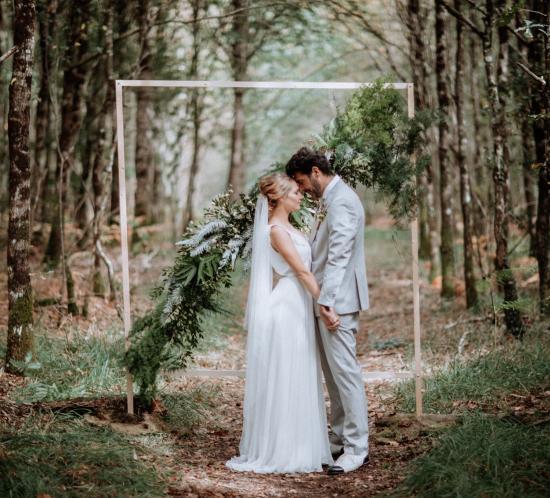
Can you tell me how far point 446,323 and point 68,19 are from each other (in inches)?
306

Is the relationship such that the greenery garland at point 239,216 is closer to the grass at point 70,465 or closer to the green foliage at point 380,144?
the green foliage at point 380,144

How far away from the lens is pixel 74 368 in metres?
6.95

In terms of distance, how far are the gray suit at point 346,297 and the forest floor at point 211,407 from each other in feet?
1.19

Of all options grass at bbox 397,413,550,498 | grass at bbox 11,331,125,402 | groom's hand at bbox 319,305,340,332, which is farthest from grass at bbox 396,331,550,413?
grass at bbox 11,331,125,402

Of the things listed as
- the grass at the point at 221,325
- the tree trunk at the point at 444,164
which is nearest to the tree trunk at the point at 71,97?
the grass at the point at 221,325

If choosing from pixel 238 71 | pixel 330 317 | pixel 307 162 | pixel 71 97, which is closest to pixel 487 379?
pixel 330 317

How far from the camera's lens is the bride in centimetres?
527

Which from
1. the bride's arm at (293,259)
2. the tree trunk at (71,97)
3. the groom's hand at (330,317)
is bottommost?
the groom's hand at (330,317)

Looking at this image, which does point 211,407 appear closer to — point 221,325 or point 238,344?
point 238,344

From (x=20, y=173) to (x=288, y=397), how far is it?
3.27 metres

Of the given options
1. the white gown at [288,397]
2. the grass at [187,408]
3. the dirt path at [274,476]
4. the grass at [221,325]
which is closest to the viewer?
the dirt path at [274,476]

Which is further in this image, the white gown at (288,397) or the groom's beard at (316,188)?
the groom's beard at (316,188)

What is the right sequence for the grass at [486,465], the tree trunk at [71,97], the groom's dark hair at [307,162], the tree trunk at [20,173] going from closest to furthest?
the grass at [486,465] < the groom's dark hair at [307,162] < the tree trunk at [20,173] < the tree trunk at [71,97]

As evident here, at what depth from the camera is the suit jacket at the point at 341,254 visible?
207 inches
